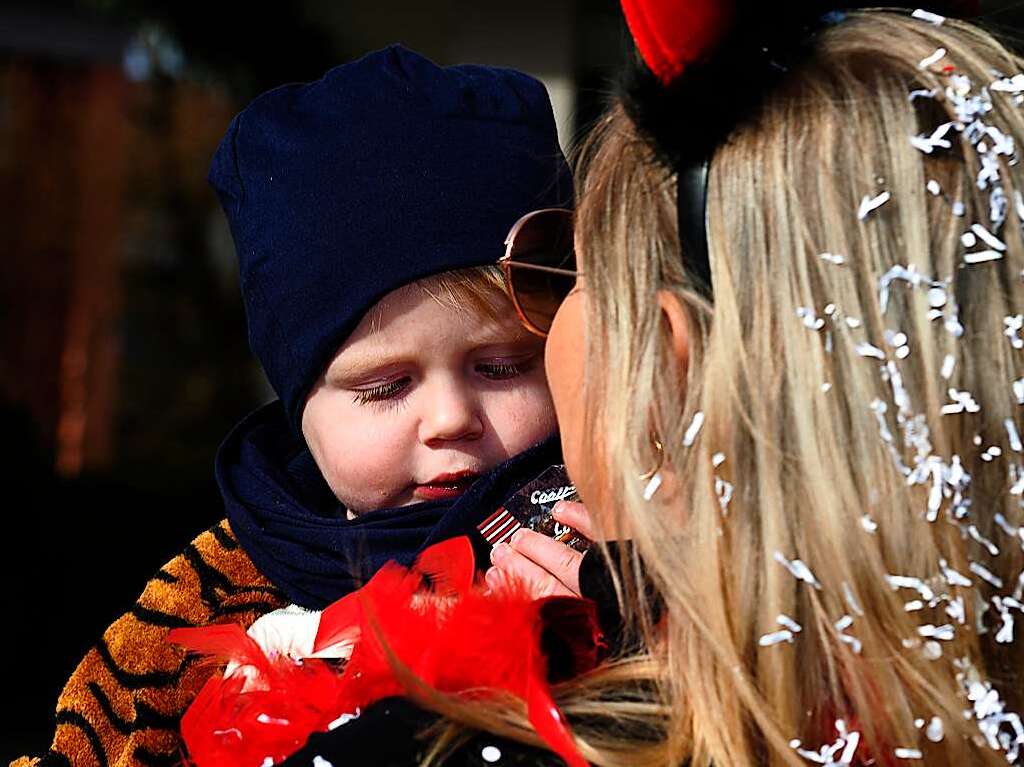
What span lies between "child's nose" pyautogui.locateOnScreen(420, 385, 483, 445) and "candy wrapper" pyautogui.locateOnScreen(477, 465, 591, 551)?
4.8 inches

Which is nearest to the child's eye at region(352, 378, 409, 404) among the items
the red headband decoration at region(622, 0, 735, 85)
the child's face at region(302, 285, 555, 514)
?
the child's face at region(302, 285, 555, 514)

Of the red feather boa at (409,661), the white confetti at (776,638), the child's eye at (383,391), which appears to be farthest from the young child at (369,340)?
the white confetti at (776,638)

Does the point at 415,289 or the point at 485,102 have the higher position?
the point at 485,102

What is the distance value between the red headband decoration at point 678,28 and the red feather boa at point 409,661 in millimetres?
602

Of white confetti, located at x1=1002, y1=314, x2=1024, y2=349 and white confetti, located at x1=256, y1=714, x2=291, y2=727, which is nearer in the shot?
white confetti, located at x1=1002, y1=314, x2=1024, y2=349

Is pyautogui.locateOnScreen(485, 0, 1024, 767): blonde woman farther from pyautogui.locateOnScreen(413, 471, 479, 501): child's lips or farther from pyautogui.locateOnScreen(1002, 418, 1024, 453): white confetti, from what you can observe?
pyautogui.locateOnScreen(413, 471, 479, 501): child's lips

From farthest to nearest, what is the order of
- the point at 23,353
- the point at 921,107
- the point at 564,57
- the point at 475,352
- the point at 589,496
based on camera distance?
the point at 23,353, the point at 564,57, the point at 475,352, the point at 589,496, the point at 921,107

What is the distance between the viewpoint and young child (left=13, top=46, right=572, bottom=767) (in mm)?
2006

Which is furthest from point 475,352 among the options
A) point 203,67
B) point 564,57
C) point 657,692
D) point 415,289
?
point 203,67

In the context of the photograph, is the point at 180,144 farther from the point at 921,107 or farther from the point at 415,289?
the point at 921,107

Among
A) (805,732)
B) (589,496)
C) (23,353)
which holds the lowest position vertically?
(23,353)

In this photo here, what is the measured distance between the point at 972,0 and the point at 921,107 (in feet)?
0.91

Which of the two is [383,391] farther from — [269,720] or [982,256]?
[982,256]

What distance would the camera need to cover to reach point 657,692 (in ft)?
4.50
